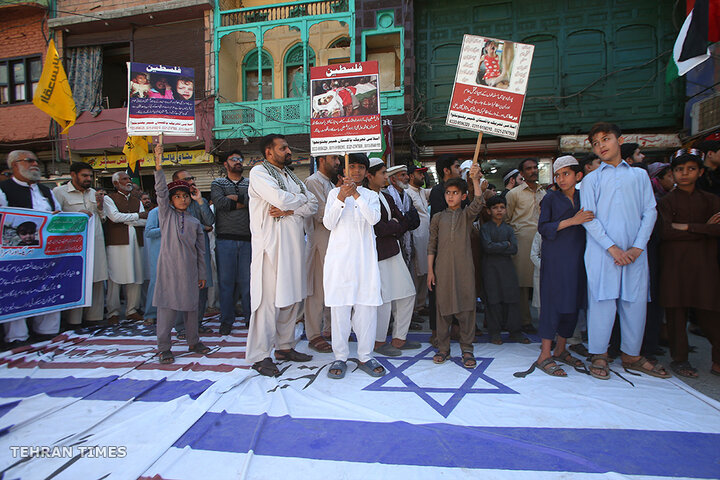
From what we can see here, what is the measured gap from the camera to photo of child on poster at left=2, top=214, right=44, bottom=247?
12.8ft

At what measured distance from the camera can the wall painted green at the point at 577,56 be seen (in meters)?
9.31

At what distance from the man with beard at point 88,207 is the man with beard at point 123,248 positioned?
117mm

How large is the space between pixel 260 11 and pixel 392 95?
4.92 metres

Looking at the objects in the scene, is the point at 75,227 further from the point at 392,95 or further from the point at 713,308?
the point at 392,95

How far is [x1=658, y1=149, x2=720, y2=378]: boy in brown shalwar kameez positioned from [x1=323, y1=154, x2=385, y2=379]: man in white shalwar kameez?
235 centimetres

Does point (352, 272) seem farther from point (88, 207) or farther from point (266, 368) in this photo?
point (88, 207)

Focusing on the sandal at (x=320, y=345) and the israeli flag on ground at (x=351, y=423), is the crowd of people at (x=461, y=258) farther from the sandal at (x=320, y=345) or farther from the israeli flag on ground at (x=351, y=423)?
the israeli flag on ground at (x=351, y=423)

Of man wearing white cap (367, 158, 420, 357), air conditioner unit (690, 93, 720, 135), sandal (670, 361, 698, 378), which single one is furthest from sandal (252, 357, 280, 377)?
air conditioner unit (690, 93, 720, 135)

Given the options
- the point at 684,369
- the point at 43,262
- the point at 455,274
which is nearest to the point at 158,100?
the point at 43,262

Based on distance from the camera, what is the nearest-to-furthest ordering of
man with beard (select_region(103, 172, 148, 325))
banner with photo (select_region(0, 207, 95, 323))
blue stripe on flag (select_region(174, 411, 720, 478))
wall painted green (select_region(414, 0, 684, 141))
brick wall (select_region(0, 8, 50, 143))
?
blue stripe on flag (select_region(174, 411, 720, 478)), banner with photo (select_region(0, 207, 95, 323)), man with beard (select_region(103, 172, 148, 325)), wall painted green (select_region(414, 0, 684, 141)), brick wall (select_region(0, 8, 50, 143))

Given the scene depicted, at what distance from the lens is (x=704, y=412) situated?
2.36 metres

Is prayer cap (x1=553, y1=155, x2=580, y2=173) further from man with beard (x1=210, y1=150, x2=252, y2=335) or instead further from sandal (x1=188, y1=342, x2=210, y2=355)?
sandal (x1=188, y1=342, x2=210, y2=355)

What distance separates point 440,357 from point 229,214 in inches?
109

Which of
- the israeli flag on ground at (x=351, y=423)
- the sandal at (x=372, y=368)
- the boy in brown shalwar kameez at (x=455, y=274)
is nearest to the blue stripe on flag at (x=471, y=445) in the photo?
the israeli flag on ground at (x=351, y=423)
